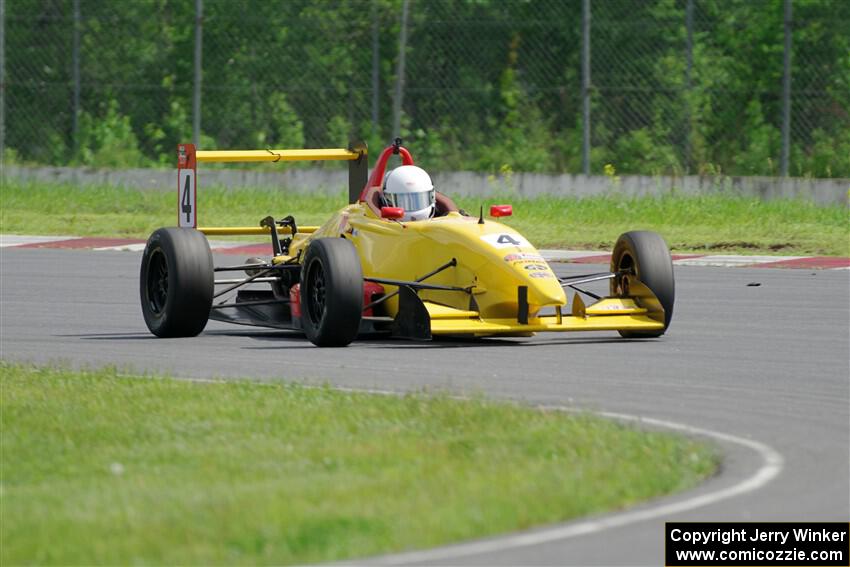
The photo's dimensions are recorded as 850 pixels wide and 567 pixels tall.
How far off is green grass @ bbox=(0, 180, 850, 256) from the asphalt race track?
3.81 m

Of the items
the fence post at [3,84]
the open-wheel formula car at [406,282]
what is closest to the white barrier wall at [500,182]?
the fence post at [3,84]

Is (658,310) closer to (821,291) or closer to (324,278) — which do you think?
(324,278)

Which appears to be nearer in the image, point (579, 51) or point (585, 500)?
point (585, 500)

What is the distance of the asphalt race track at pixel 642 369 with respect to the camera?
6848 mm

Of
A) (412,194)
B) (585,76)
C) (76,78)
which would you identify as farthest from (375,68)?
(412,194)

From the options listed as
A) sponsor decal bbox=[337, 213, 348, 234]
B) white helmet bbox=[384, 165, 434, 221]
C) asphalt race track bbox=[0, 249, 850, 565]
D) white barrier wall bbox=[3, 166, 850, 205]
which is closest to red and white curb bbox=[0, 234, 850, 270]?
asphalt race track bbox=[0, 249, 850, 565]

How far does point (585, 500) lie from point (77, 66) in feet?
79.4

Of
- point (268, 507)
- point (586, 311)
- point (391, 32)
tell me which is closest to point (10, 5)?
point (391, 32)

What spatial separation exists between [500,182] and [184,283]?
14.6 m

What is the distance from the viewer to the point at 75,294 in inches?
696

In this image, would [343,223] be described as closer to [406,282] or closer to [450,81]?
[406,282]

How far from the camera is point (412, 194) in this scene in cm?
1383

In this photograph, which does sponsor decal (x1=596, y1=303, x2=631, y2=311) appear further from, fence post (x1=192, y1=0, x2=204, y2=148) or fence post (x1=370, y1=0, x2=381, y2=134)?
fence post (x1=370, y1=0, x2=381, y2=134)

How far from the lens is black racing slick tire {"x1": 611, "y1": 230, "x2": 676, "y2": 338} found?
1322 centimetres
